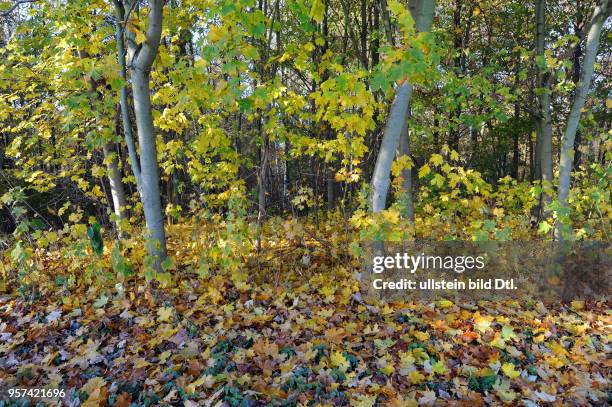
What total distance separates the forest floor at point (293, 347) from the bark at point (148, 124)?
0.61m

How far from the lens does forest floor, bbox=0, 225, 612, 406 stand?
285 cm

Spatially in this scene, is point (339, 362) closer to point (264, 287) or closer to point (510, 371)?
point (510, 371)

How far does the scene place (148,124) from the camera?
4293mm

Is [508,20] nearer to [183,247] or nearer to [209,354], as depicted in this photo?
[183,247]

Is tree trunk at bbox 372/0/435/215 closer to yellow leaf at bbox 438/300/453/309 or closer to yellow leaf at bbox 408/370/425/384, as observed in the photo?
yellow leaf at bbox 438/300/453/309

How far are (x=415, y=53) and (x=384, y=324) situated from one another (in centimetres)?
241

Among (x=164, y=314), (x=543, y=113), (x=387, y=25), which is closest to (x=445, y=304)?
(x=164, y=314)

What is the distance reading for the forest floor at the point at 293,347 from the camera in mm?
2852

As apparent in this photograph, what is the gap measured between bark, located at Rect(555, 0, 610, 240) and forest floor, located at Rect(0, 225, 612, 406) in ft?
4.56

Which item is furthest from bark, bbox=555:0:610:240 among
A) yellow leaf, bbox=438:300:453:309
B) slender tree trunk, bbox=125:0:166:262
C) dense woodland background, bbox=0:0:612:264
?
slender tree trunk, bbox=125:0:166:262

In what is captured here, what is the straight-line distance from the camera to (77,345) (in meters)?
3.51

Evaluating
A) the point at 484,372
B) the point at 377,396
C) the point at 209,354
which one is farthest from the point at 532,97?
the point at 209,354

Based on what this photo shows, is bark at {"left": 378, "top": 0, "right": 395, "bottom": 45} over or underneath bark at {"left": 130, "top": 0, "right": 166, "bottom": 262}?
over

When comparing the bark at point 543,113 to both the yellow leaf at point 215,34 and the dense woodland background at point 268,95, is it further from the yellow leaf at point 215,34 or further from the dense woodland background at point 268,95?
the yellow leaf at point 215,34
